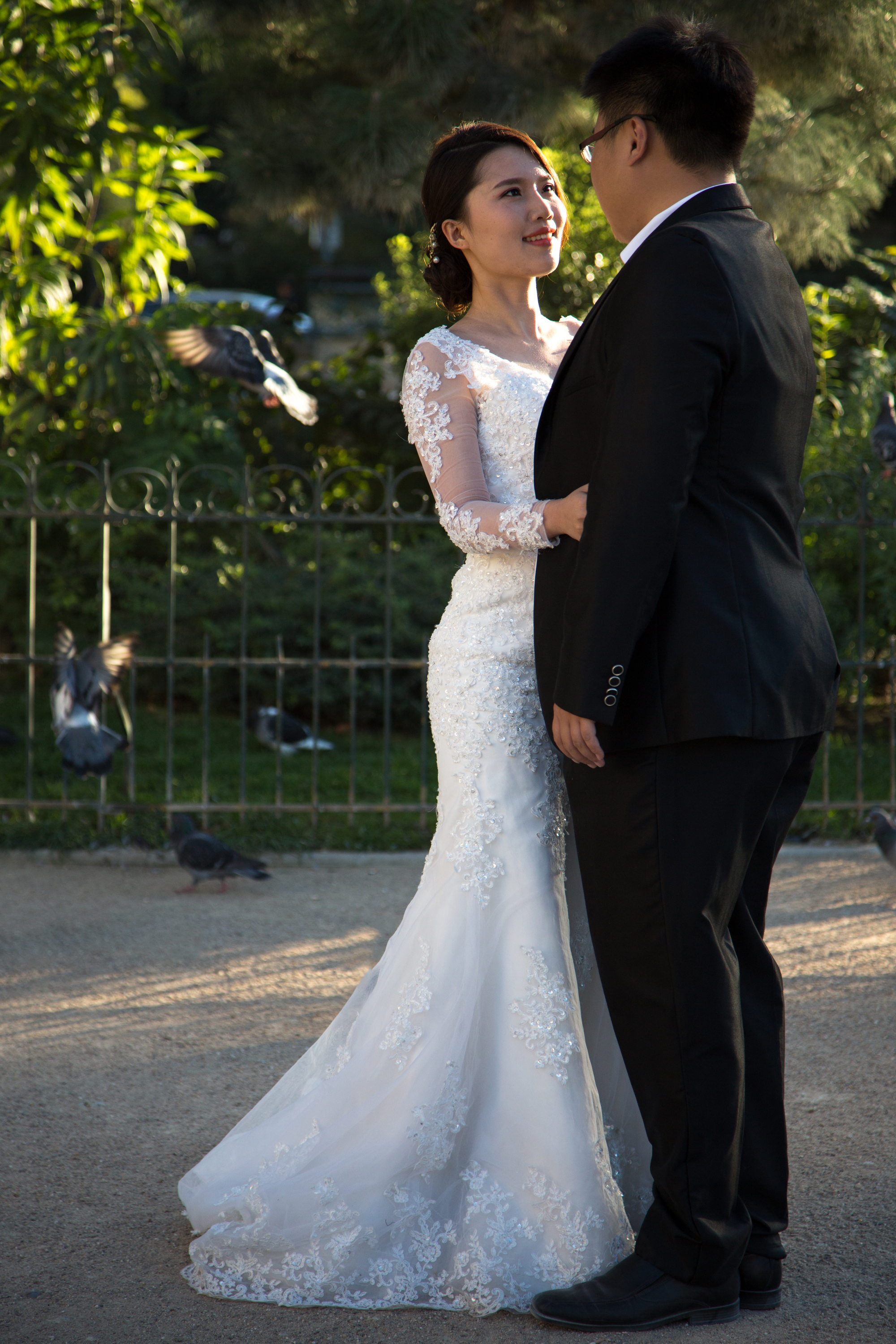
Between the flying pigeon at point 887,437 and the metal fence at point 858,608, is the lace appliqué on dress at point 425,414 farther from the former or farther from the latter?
the flying pigeon at point 887,437

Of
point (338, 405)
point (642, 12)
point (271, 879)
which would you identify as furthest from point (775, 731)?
point (338, 405)

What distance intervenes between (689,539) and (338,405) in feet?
26.0

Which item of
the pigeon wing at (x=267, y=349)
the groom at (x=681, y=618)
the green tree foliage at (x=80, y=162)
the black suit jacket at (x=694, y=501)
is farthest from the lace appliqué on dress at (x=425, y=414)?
the green tree foliage at (x=80, y=162)

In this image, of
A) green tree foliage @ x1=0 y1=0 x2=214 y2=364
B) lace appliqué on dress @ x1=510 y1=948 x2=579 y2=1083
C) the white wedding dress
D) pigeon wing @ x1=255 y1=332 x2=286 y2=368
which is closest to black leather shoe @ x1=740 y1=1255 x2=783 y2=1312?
the white wedding dress

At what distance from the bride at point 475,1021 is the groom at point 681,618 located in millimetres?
192

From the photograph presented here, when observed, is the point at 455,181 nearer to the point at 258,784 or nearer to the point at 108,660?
the point at 108,660

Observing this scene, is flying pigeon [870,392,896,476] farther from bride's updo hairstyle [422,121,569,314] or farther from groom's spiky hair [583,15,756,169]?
groom's spiky hair [583,15,756,169]

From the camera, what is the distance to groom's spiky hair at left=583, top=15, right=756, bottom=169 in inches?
76.7

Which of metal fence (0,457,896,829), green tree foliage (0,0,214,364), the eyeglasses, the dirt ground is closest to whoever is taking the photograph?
the eyeglasses

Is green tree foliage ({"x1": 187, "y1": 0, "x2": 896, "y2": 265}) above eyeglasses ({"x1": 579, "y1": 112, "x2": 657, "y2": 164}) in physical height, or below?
above

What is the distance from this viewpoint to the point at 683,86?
1.96 meters

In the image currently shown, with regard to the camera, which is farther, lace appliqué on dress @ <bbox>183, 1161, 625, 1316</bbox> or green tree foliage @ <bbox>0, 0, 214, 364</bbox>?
green tree foliage @ <bbox>0, 0, 214, 364</bbox>

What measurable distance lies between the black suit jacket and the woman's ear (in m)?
0.67

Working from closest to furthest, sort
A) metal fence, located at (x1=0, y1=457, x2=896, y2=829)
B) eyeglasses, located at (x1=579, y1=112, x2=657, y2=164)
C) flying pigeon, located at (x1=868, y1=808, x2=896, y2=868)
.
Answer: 1. eyeglasses, located at (x1=579, y1=112, x2=657, y2=164)
2. flying pigeon, located at (x1=868, y1=808, x2=896, y2=868)
3. metal fence, located at (x1=0, y1=457, x2=896, y2=829)
